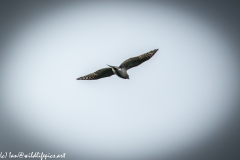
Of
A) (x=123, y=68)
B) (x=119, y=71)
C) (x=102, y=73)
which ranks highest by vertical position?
(x=102, y=73)

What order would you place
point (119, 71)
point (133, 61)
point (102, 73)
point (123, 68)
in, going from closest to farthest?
point (119, 71) < point (123, 68) < point (133, 61) < point (102, 73)

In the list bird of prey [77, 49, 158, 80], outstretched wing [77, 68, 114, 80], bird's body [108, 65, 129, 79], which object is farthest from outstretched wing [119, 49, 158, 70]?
outstretched wing [77, 68, 114, 80]

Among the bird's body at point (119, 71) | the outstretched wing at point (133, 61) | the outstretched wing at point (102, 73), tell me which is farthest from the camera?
the outstretched wing at point (102, 73)

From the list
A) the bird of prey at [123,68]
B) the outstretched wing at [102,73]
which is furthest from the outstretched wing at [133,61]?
the outstretched wing at [102,73]

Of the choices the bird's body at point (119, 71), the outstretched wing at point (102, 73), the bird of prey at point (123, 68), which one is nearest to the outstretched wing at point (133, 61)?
the bird of prey at point (123, 68)

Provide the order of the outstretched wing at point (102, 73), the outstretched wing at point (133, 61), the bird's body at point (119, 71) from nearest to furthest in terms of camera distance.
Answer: the bird's body at point (119, 71), the outstretched wing at point (133, 61), the outstretched wing at point (102, 73)

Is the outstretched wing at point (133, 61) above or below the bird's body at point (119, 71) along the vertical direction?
above

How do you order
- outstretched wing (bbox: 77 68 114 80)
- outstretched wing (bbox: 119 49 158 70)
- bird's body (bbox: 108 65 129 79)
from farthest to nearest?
outstretched wing (bbox: 77 68 114 80), outstretched wing (bbox: 119 49 158 70), bird's body (bbox: 108 65 129 79)

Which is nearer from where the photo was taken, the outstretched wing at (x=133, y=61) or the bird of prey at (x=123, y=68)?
the bird of prey at (x=123, y=68)

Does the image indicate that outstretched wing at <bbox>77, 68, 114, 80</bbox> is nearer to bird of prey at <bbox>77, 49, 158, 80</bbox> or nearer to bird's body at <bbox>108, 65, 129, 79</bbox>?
bird of prey at <bbox>77, 49, 158, 80</bbox>

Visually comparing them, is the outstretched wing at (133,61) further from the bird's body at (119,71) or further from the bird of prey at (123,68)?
the bird's body at (119,71)

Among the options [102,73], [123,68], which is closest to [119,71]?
[123,68]

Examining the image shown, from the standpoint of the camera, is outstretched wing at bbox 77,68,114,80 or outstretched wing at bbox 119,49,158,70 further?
outstretched wing at bbox 77,68,114,80

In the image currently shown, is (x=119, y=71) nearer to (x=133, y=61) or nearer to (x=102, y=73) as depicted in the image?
(x=133, y=61)
